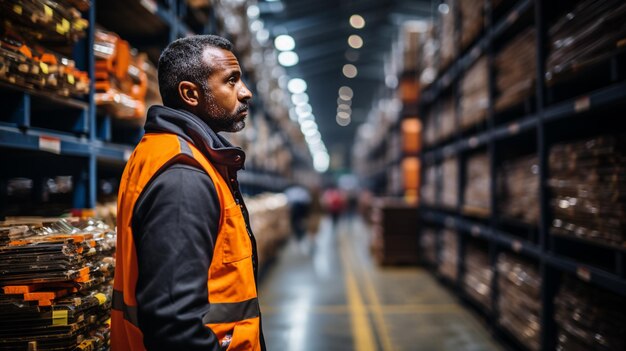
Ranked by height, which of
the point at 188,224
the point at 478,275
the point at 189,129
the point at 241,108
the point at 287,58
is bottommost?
the point at 478,275

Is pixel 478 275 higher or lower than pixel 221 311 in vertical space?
lower

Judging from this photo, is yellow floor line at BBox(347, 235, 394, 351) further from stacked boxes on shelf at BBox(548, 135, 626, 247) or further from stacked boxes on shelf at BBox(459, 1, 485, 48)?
stacked boxes on shelf at BBox(459, 1, 485, 48)

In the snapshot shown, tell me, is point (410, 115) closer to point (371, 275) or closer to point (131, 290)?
point (371, 275)

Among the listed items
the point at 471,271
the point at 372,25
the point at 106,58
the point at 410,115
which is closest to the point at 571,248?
the point at 471,271

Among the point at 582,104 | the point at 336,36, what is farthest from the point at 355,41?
the point at 582,104

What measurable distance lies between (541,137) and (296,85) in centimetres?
2161

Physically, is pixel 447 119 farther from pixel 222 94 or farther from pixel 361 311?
pixel 222 94

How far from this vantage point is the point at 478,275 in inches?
207

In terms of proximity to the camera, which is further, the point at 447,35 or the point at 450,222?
the point at 447,35

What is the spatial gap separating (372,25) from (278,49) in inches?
216

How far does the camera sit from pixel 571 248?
354 centimetres

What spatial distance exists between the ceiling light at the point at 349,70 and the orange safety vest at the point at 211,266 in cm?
2534

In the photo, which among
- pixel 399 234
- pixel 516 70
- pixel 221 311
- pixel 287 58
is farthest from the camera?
pixel 287 58

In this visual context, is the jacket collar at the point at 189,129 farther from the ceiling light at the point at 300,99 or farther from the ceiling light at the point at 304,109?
the ceiling light at the point at 304,109
